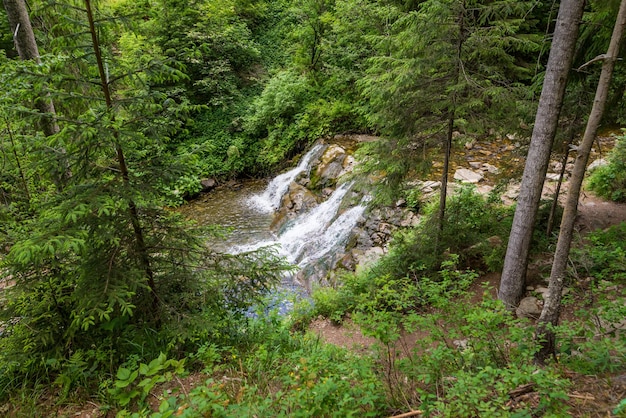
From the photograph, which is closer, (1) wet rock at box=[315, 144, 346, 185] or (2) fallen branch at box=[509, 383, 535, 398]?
(2) fallen branch at box=[509, 383, 535, 398]

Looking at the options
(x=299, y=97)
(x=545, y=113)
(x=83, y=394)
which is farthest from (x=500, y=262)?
(x=299, y=97)

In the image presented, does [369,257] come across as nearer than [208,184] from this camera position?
Yes

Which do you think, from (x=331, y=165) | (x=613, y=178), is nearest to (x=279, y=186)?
(x=331, y=165)

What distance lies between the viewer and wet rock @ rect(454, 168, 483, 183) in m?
9.93

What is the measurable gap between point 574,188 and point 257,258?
11.8ft

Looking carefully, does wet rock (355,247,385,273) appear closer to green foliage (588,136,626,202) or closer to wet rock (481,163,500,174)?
wet rock (481,163,500,174)

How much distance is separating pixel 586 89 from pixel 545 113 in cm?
204

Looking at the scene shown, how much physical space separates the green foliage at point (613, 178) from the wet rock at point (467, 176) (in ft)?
8.61

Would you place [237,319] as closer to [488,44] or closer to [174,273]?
[174,273]

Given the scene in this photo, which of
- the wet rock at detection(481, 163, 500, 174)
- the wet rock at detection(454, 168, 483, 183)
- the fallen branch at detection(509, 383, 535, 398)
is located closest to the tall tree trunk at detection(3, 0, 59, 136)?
the fallen branch at detection(509, 383, 535, 398)

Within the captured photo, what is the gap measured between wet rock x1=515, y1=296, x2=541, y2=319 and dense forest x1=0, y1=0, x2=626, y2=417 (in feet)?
0.42

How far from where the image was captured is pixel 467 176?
400 inches

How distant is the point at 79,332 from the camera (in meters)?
3.57

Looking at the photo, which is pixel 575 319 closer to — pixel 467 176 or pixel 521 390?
pixel 521 390
